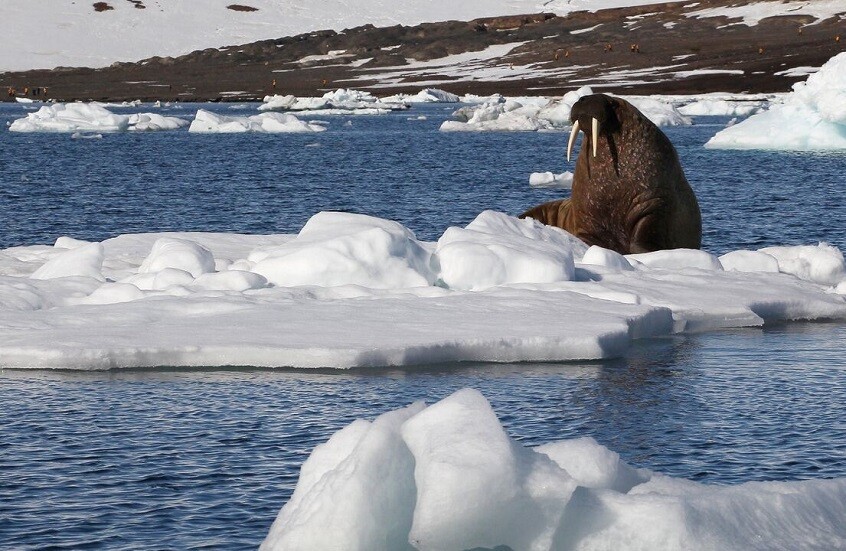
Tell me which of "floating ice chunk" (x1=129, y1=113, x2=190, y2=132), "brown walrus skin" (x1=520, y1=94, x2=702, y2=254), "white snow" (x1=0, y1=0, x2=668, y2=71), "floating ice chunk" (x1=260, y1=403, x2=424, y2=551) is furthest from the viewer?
"white snow" (x1=0, y1=0, x2=668, y2=71)

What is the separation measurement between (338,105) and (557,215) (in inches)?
2481

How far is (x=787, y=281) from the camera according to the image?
46.6 ft

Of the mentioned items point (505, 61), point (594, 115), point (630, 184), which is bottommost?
point (630, 184)

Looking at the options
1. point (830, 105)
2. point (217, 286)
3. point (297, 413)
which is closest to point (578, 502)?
point (297, 413)

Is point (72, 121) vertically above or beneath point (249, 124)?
above

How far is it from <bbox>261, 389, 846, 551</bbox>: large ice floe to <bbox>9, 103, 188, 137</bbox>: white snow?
5475 cm

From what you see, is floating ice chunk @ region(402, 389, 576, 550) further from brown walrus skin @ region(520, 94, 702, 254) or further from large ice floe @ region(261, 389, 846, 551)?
brown walrus skin @ region(520, 94, 702, 254)

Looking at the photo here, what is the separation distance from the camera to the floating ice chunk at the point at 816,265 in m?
15.1

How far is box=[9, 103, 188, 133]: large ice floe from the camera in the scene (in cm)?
5953

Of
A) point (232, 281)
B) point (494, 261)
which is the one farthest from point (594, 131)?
point (232, 281)

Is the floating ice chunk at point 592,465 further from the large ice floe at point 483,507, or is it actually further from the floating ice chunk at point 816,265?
the floating ice chunk at point 816,265

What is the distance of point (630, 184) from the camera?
16.1 m

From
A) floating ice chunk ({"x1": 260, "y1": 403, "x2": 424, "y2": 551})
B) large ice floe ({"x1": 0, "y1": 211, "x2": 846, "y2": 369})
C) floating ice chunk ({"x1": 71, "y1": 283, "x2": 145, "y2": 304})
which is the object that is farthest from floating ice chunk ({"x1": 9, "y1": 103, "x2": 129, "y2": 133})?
floating ice chunk ({"x1": 260, "y1": 403, "x2": 424, "y2": 551})

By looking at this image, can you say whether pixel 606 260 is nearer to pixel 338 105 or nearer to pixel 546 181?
pixel 546 181
